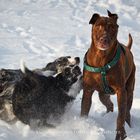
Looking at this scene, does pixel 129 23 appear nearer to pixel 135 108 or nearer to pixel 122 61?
pixel 135 108

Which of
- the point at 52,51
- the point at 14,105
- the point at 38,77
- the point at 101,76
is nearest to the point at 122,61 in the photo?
the point at 101,76

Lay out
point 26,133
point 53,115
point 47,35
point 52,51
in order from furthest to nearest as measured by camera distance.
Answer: point 47,35
point 52,51
point 53,115
point 26,133

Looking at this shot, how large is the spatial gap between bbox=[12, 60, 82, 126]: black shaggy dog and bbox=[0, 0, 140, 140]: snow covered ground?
158 mm

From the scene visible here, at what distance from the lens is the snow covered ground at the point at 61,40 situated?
5.33m

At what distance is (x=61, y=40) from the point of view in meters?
12.5

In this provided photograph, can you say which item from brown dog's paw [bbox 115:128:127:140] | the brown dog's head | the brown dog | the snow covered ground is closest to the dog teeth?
the brown dog

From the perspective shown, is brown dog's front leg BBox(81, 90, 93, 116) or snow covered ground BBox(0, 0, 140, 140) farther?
brown dog's front leg BBox(81, 90, 93, 116)

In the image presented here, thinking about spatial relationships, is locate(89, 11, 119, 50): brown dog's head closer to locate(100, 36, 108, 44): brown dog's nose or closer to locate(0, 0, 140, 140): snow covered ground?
locate(100, 36, 108, 44): brown dog's nose

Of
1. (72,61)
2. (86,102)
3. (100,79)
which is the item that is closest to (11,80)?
(72,61)

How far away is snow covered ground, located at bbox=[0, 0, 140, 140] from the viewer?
5332mm

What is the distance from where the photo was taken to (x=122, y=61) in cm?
540

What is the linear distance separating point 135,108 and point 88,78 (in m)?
1.65

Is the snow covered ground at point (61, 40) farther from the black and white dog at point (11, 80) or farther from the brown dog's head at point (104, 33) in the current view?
the brown dog's head at point (104, 33)

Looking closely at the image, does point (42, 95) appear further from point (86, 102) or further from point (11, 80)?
point (86, 102)
